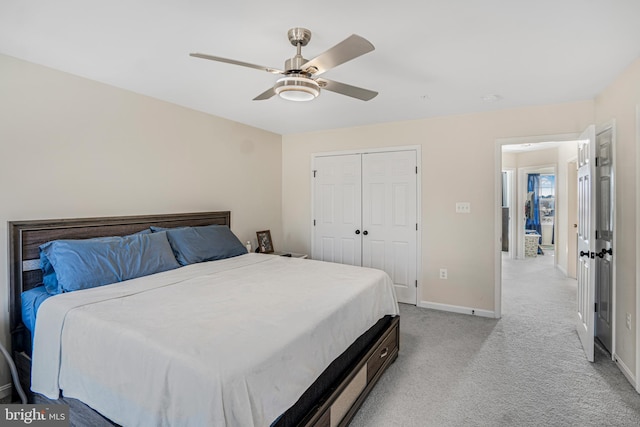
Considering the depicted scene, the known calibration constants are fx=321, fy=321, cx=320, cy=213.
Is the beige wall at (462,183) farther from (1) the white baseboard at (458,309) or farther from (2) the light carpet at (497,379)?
(2) the light carpet at (497,379)

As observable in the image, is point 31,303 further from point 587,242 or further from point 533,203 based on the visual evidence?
point 533,203

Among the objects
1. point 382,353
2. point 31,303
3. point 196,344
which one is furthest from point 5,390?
point 382,353

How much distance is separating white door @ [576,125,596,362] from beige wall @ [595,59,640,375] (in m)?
0.16

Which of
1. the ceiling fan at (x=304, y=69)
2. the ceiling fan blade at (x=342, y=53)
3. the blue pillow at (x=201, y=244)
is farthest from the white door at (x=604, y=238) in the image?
the blue pillow at (x=201, y=244)

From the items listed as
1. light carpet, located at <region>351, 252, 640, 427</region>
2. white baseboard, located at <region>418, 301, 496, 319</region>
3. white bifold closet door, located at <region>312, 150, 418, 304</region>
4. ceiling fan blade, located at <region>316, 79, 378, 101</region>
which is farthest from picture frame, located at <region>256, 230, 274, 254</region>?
ceiling fan blade, located at <region>316, 79, 378, 101</region>

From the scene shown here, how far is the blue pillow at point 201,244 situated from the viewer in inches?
121

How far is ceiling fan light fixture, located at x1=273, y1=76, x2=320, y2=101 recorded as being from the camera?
1950mm

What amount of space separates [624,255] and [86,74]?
457 centimetres

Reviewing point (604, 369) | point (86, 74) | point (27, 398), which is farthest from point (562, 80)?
point (27, 398)

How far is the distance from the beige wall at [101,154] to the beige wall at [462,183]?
83.7 inches

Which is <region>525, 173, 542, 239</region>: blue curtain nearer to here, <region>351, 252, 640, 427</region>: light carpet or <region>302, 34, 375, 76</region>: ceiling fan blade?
<region>351, 252, 640, 427</region>: light carpet

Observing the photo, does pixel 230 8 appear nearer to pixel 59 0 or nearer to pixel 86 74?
pixel 59 0

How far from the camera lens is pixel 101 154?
9.36 feet

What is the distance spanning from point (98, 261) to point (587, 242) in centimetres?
404
